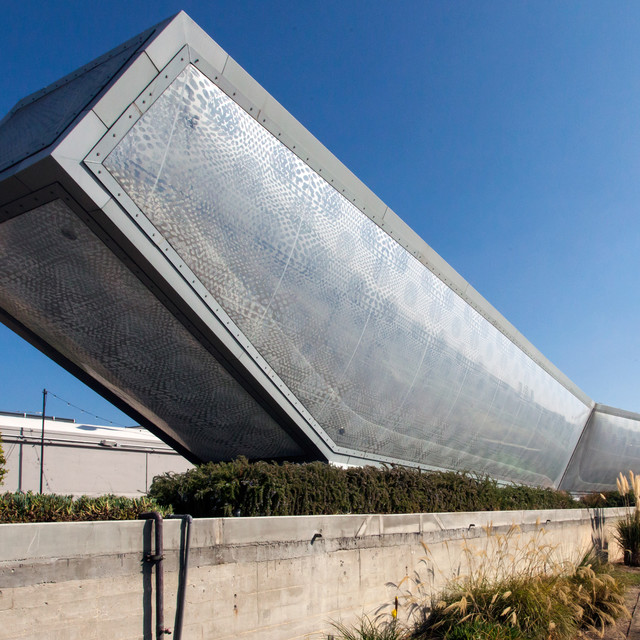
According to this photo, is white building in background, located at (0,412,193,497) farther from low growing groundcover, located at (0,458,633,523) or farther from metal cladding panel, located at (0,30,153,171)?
metal cladding panel, located at (0,30,153,171)

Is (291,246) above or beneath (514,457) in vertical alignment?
above

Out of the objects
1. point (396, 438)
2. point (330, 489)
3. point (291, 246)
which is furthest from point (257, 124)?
point (396, 438)

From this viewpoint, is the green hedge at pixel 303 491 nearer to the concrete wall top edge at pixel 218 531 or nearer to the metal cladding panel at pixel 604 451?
the concrete wall top edge at pixel 218 531

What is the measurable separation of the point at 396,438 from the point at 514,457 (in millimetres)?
5424

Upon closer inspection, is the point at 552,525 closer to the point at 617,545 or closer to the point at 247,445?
the point at 617,545

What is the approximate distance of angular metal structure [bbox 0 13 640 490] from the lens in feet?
17.9

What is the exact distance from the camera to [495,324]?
11.6 metres

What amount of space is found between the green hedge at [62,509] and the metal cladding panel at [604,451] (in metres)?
15.5

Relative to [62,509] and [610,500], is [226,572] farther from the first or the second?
[610,500]

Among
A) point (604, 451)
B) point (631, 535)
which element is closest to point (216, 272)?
point (631, 535)

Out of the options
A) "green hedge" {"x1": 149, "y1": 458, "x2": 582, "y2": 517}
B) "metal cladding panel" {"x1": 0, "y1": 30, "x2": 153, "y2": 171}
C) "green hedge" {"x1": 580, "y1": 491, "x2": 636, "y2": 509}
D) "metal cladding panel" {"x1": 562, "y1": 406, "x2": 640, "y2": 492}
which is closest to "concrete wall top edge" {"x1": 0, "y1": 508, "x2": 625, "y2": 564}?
"green hedge" {"x1": 149, "y1": 458, "x2": 582, "y2": 517}

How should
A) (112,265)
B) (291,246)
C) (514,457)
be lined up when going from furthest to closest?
(514,457), (291,246), (112,265)

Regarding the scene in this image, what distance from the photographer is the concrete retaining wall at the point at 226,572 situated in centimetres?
325

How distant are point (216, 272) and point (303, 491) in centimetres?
259
